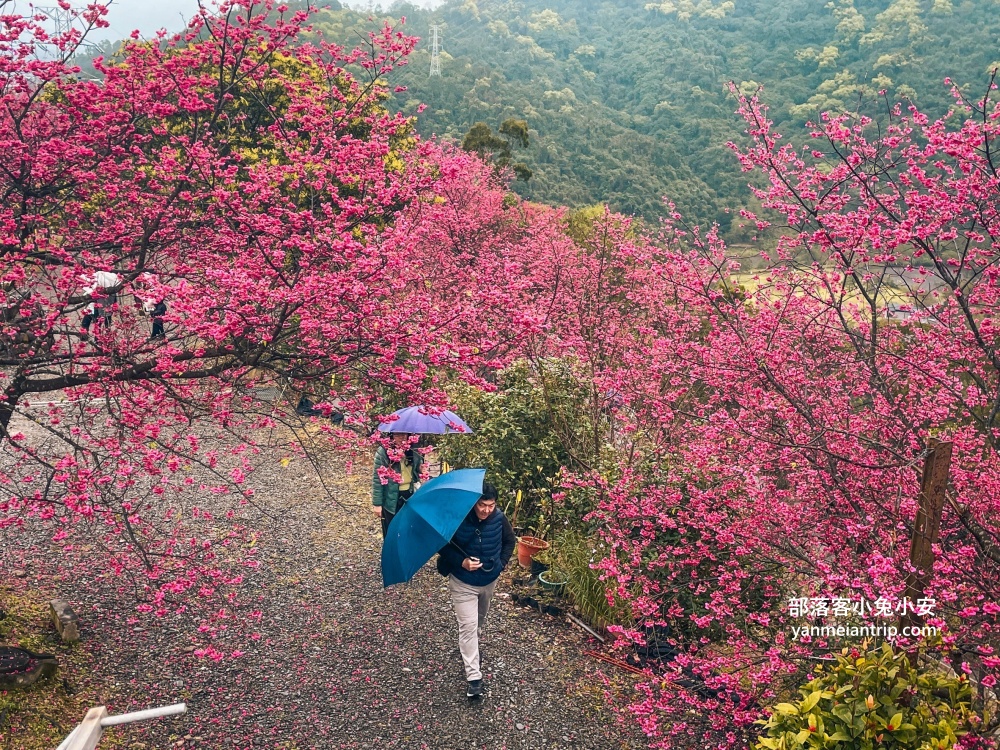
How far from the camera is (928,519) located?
2.95m

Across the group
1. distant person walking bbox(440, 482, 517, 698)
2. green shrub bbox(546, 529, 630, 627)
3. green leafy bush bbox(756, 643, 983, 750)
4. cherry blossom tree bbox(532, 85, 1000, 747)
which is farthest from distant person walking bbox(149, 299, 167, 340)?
green leafy bush bbox(756, 643, 983, 750)

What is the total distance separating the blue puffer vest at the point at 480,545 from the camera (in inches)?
188

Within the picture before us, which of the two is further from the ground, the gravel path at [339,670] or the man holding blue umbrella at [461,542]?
the man holding blue umbrella at [461,542]

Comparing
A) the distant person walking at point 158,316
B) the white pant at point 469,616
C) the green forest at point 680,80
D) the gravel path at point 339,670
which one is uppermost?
the green forest at point 680,80

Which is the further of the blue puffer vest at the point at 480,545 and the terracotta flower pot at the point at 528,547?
the terracotta flower pot at the point at 528,547

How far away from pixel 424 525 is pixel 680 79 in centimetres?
5181

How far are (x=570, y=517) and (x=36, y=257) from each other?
194 inches

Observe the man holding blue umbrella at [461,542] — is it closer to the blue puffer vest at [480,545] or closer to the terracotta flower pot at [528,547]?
the blue puffer vest at [480,545]

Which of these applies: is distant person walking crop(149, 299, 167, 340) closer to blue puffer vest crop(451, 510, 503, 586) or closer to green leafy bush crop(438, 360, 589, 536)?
blue puffer vest crop(451, 510, 503, 586)

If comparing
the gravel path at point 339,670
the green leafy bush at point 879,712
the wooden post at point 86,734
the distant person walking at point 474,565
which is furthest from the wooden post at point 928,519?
the wooden post at point 86,734

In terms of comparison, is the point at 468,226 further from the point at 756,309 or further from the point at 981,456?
the point at 981,456

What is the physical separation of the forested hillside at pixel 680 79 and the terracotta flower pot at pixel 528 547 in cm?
2643

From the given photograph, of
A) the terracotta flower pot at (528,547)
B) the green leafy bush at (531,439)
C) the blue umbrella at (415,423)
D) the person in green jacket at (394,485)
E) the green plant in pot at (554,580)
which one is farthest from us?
the green leafy bush at (531,439)

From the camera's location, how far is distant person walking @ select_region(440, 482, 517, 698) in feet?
15.7
